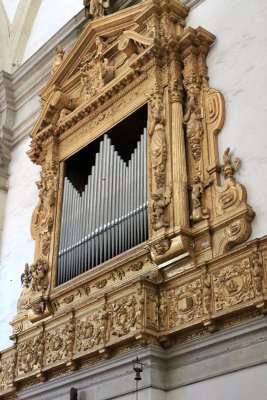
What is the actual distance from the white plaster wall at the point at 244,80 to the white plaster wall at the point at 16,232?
4.08m

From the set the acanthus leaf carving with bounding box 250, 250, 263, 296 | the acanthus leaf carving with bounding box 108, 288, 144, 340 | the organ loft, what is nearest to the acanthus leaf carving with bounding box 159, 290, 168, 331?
the organ loft

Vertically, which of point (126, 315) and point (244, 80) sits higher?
point (244, 80)

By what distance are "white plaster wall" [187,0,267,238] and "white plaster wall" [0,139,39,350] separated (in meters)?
4.08

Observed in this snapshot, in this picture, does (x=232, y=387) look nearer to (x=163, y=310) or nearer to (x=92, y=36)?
(x=163, y=310)

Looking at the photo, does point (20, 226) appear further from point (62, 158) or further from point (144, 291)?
point (144, 291)

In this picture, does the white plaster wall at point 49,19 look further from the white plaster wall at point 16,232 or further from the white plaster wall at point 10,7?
the white plaster wall at point 16,232

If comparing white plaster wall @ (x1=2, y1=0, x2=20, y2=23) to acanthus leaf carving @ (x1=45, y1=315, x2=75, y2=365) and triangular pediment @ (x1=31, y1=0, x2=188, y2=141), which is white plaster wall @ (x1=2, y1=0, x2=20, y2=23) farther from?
acanthus leaf carving @ (x1=45, y1=315, x2=75, y2=365)

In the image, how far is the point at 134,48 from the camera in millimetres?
8898

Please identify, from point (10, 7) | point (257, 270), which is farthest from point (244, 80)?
point (10, 7)

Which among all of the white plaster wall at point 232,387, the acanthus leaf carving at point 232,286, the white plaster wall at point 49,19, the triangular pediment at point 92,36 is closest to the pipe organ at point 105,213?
the acanthus leaf carving at point 232,286

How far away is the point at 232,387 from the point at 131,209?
103 inches

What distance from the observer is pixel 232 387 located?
581 cm

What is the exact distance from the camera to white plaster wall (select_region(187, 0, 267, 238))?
6773mm

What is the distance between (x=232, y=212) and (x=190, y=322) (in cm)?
121
